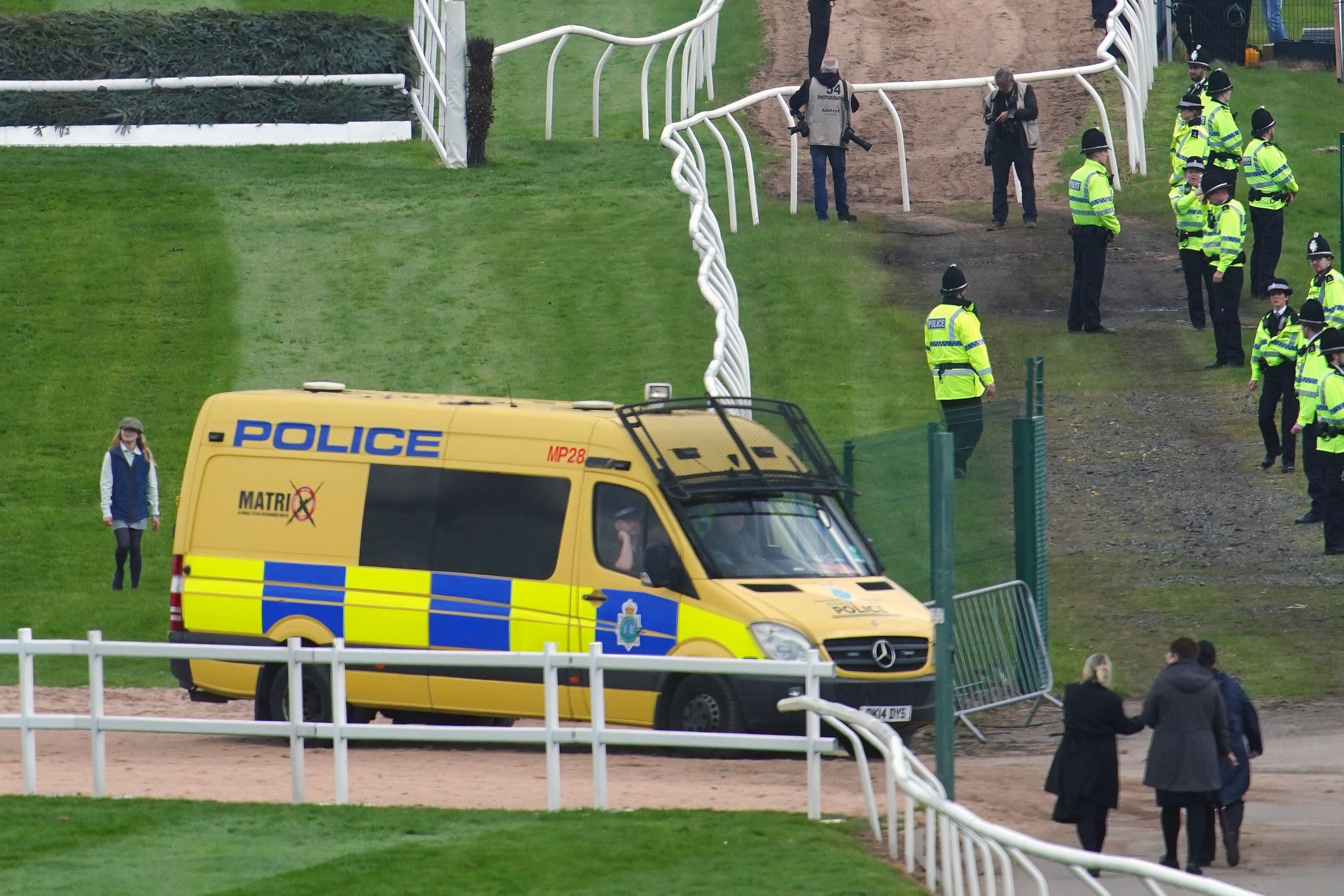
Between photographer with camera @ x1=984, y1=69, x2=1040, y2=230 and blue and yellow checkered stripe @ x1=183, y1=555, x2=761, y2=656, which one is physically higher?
photographer with camera @ x1=984, y1=69, x2=1040, y2=230

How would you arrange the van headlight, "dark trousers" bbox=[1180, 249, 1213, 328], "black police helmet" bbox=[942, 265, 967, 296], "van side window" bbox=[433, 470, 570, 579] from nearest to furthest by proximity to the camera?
the van headlight, "van side window" bbox=[433, 470, 570, 579], "black police helmet" bbox=[942, 265, 967, 296], "dark trousers" bbox=[1180, 249, 1213, 328]

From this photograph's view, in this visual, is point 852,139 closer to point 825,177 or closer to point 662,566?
point 825,177

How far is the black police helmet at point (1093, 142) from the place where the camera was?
2303 cm

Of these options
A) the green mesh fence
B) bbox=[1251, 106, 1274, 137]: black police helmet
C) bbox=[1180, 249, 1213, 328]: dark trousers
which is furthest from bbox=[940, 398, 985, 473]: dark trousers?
bbox=[1251, 106, 1274, 137]: black police helmet

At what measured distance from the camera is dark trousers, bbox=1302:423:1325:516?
17484 mm

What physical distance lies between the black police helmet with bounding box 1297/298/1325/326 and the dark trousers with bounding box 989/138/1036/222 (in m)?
8.09

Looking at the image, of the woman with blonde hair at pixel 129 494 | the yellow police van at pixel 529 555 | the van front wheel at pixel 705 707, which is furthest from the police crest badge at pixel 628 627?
the woman with blonde hair at pixel 129 494

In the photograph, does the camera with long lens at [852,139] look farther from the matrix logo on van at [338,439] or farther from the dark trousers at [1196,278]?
the matrix logo on van at [338,439]

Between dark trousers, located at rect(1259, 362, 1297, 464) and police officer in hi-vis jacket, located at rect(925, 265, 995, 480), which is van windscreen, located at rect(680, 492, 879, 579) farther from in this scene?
dark trousers, located at rect(1259, 362, 1297, 464)

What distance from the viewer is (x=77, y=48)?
107 ft

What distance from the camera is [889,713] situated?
12852 millimetres

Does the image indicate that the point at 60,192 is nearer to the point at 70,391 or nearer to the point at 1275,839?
the point at 70,391

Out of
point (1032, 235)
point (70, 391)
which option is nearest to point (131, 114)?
point (70, 391)

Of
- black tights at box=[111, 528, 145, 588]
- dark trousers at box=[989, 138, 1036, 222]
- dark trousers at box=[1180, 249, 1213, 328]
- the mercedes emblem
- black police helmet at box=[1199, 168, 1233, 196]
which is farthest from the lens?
dark trousers at box=[989, 138, 1036, 222]
